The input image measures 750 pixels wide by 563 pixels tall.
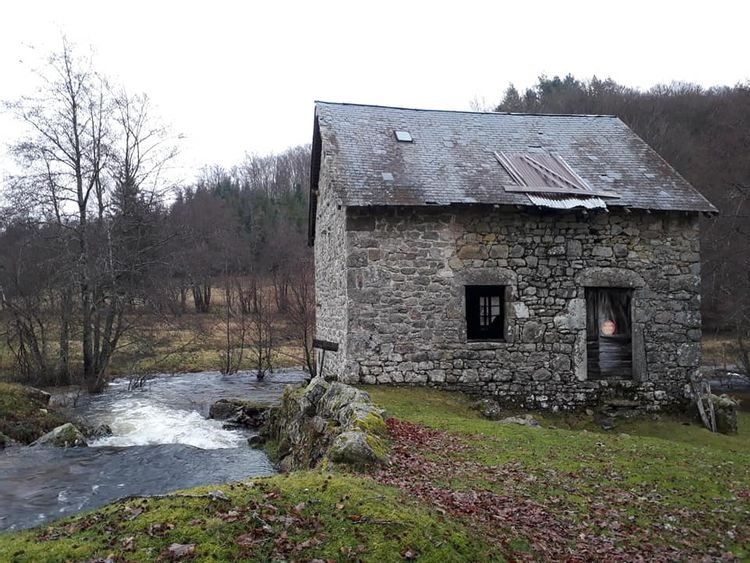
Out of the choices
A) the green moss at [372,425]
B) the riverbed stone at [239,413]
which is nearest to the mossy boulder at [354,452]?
the green moss at [372,425]

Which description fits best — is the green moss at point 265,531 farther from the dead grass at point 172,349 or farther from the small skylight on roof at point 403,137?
the dead grass at point 172,349

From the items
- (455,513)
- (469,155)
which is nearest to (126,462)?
(455,513)

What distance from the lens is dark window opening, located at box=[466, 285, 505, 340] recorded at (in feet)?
44.4

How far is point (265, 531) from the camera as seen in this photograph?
4340mm

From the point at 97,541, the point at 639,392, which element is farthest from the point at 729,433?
the point at 97,541

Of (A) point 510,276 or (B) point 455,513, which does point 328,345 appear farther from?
(B) point 455,513

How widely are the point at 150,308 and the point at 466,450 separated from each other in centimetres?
1837

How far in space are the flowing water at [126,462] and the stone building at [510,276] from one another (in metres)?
3.40

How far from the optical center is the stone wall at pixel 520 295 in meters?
12.5

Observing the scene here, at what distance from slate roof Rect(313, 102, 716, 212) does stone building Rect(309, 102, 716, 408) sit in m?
0.05

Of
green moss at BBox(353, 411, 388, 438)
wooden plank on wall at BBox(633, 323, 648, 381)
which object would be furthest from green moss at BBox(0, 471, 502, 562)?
wooden plank on wall at BBox(633, 323, 648, 381)

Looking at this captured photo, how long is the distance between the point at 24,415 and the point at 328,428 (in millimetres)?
9900

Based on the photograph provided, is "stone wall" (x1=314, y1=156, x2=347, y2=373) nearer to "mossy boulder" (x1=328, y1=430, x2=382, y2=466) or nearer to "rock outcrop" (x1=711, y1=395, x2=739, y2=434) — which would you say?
"mossy boulder" (x1=328, y1=430, x2=382, y2=466)

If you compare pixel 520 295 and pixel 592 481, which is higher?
pixel 520 295
